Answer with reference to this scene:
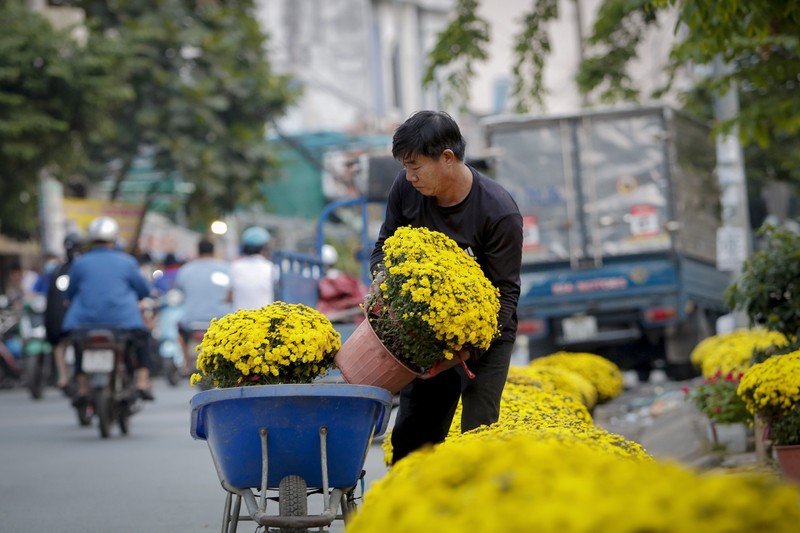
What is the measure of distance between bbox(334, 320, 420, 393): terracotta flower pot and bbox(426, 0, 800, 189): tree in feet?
12.0

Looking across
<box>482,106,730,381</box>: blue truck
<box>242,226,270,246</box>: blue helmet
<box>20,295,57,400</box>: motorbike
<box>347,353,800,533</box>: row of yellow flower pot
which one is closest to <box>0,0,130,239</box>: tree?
<box>20,295,57,400</box>: motorbike

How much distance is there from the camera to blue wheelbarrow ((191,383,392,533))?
502 centimetres

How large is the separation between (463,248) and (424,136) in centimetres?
55

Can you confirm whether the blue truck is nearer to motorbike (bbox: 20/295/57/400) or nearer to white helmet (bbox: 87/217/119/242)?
white helmet (bbox: 87/217/119/242)

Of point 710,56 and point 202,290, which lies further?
point 202,290

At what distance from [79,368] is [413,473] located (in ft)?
32.6

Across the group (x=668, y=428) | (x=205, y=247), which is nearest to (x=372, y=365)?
(x=668, y=428)

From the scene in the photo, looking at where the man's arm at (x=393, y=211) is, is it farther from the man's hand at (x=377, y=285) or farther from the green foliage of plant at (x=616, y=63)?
the green foliage of plant at (x=616, y=63)

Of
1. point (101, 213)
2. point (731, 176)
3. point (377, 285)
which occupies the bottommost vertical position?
point (377, 285)

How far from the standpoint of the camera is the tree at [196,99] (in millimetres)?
27703

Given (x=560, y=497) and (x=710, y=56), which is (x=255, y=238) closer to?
(x=710, y=56)

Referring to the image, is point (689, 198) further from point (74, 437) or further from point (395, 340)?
point (395, 340)

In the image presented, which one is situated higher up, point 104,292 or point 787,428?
point 104,292

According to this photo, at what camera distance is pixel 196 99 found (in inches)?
1102
